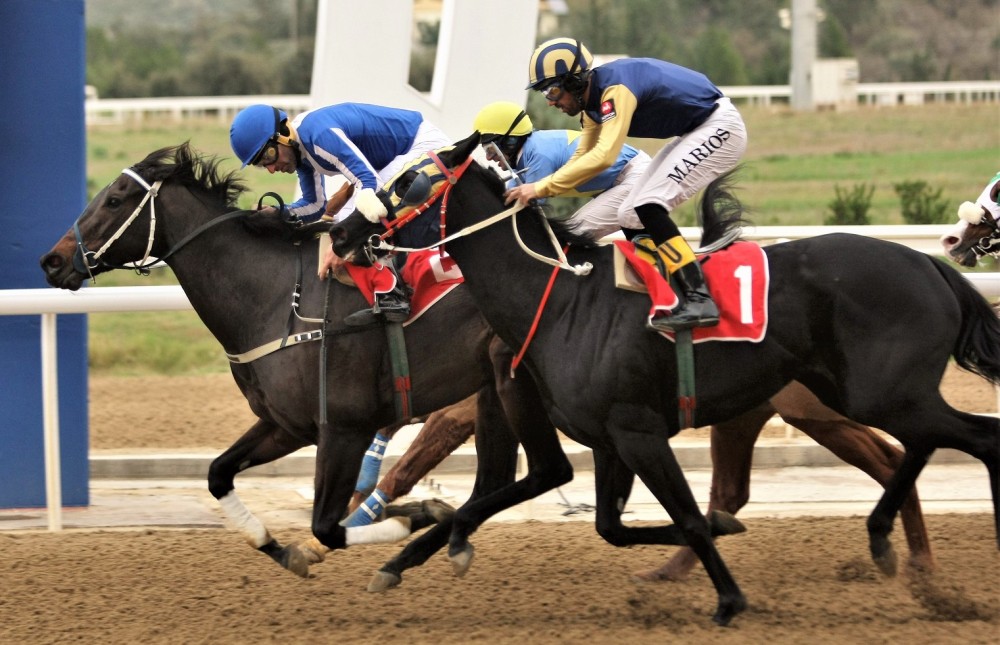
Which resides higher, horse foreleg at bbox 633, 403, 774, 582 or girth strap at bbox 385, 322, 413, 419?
girth strap at bbox 385, 322, 413, 419

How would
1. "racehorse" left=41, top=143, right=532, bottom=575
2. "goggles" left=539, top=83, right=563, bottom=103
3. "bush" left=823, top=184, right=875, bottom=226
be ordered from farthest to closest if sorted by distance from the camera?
"bush" left=823, top=184, right=875, bottom=226
"racehorse" left=41, top=143, right=532, bottom=575
"goggles" left=539, top=83, right=563, bottom=103

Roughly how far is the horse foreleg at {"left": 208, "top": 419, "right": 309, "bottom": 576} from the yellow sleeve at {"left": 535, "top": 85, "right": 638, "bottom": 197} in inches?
60.2

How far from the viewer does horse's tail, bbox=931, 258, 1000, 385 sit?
4.60m

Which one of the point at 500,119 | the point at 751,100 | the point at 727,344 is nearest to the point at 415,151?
the point at 500,119

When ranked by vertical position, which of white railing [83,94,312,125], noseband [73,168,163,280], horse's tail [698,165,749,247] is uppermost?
horse's tail [698,165,749,247]

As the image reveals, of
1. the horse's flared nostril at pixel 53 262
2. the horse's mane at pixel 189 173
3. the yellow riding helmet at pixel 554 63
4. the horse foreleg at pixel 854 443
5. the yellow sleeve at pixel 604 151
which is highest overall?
the yellow riding helmet at pixel 554 63

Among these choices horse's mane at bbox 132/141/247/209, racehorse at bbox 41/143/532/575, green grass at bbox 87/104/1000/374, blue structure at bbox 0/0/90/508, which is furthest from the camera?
green grass at bbox 87/104/1000/374

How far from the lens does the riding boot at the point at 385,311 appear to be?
196 inches

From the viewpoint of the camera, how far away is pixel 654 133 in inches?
191

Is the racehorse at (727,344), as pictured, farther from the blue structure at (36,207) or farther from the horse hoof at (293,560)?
the blue structure at (36,207)

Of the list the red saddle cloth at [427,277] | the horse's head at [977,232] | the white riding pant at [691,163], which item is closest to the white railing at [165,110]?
the red saddle cloth at [427,277]

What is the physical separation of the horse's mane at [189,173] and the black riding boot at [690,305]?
1.77m

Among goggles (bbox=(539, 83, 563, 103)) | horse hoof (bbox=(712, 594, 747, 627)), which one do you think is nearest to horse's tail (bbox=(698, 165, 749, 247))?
goggles (bbox=(539, 83, 563, 103))

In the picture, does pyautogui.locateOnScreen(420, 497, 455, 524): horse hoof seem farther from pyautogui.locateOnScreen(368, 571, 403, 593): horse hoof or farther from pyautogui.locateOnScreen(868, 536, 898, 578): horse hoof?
pyautogui.locateOnScreen(868, 536, 898, 578): horse hoof
